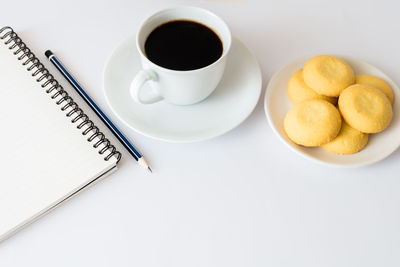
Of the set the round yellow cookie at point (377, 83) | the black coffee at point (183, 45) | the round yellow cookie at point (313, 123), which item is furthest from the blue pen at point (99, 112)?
the round yellow cookie at point (377, 83)

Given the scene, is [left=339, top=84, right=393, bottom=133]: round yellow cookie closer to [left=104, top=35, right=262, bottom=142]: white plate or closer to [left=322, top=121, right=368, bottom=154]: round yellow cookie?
[left=322, top=121, right=368, bottom=154]: round yellow cookie

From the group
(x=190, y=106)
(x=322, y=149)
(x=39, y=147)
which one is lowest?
(x=322, y=149)

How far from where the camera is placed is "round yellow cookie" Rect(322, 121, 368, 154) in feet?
2.15

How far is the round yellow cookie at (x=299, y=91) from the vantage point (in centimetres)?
70

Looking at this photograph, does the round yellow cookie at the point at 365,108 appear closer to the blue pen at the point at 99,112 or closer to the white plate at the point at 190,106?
the white plate at the point at 190,106

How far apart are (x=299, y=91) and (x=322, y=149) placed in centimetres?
11

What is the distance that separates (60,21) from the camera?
885 millimetres

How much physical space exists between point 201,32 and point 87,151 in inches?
11.9

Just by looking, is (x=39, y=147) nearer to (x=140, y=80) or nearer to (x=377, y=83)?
(x=140, y=80)

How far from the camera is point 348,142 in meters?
0.65

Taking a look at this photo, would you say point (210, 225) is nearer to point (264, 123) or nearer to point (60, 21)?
point (264, 123)

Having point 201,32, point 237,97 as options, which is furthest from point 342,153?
point 201,32

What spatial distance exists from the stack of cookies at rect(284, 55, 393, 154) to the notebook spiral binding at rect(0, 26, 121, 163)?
0.32m

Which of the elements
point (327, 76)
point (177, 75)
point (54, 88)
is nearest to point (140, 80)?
point (177, 75)
